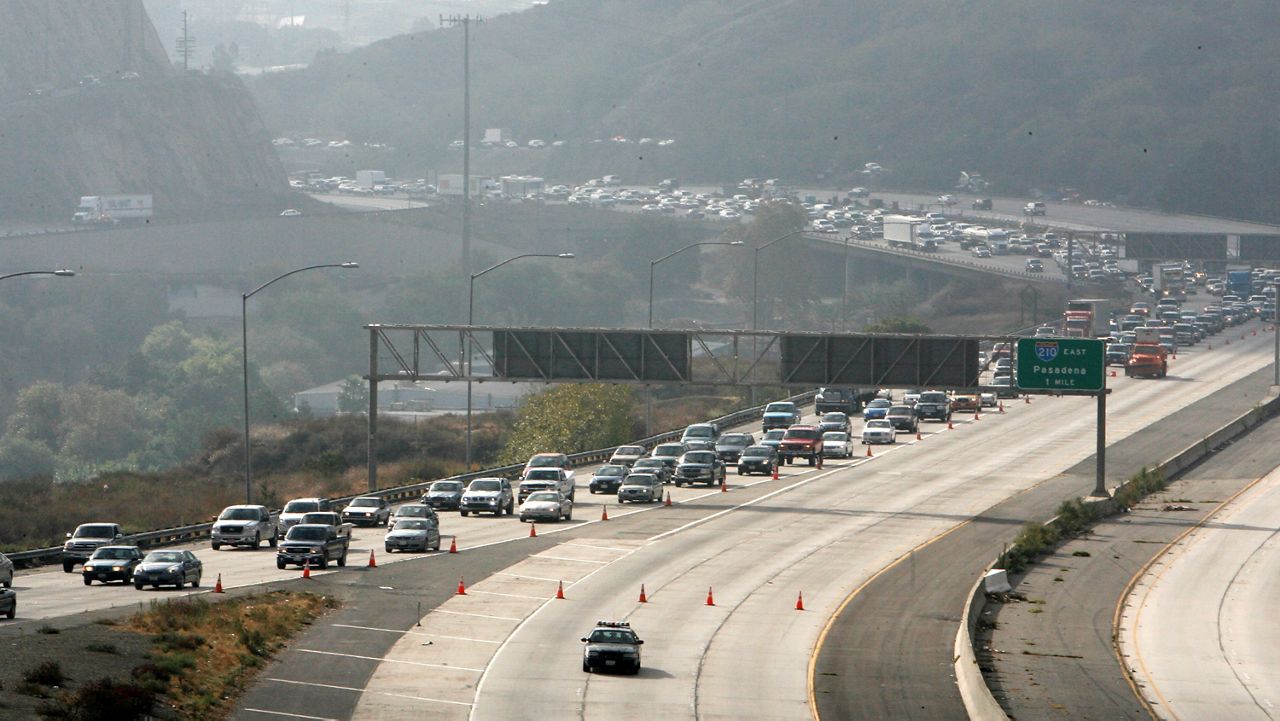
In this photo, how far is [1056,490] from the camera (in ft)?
243

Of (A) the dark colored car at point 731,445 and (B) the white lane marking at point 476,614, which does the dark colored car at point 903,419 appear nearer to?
(A) the dark colored car at point 731,445

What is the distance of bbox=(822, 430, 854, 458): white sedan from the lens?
3386 inches

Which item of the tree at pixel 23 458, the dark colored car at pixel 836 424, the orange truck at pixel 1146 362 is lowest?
the tree at pixel 23 458

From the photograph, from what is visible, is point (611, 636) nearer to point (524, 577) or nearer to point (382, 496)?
point (524, 577)

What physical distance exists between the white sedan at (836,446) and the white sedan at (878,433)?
390cm

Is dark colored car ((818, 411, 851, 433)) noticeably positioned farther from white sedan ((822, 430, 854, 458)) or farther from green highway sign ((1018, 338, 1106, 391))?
green highway sign ((1018, 338, 1106, 391))

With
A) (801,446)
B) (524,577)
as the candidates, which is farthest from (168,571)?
(801,446)

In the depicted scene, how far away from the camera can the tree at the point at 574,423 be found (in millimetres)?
99188

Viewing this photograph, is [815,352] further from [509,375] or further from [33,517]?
[33,517]

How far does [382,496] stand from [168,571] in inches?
934

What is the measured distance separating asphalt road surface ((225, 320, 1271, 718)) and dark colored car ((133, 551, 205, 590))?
15.9ft

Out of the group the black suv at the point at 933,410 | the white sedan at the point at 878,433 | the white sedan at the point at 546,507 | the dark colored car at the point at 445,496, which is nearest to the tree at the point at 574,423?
the white sedan at the point at 878,433

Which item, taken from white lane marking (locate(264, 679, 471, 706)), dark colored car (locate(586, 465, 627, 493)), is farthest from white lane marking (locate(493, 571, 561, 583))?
dark colored car (locate(586, 465, 627, 493))

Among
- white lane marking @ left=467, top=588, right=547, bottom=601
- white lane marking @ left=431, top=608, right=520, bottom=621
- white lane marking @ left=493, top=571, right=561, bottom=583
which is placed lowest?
white lane marking @ left=431, top=608, right=520, bottom=621
